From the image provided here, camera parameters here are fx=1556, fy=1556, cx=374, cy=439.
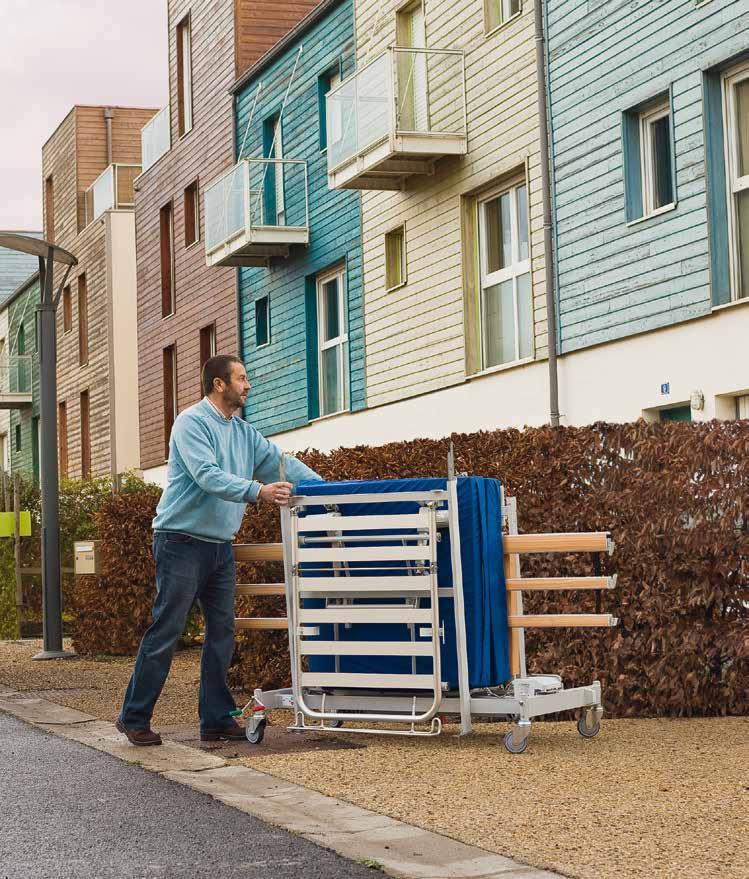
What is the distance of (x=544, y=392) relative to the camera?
16.6 metres

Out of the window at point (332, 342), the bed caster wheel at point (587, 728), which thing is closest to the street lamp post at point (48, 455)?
the window at point (332, 342)

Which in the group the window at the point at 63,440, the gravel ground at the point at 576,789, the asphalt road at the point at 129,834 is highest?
the window at the point at 63,440

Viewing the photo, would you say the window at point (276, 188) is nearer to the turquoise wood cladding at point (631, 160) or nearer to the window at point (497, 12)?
the window at point (497, 12)

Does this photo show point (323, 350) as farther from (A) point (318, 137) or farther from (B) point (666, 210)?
(B) point (666, 210)

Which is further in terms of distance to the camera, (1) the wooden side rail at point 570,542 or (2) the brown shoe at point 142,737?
(2) the brown shoe at point 142,737

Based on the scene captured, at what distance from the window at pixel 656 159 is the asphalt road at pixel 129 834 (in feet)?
31.0

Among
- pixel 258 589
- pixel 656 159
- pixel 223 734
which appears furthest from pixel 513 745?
pixel 656 159

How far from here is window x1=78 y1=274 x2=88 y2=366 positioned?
3741cm

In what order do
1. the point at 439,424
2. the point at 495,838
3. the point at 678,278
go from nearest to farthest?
the point at 495,838
the point at 678,278
the point at 439,424

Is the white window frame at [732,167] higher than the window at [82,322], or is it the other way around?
the window at [82,322]

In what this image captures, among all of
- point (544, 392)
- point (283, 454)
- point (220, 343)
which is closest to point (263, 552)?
point (283, 454)

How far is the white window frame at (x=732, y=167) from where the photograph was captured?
13797 mm

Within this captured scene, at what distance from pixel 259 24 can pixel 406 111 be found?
8.76m

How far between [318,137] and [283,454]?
50.8 ft
